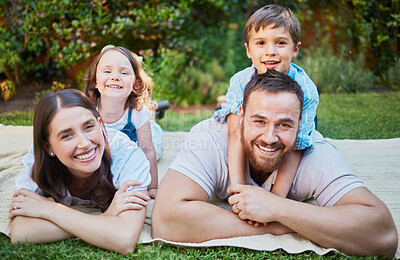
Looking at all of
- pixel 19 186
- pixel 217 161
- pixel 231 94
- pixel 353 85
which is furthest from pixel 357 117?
pixel 19 186

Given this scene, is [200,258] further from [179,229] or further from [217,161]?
[217,161]

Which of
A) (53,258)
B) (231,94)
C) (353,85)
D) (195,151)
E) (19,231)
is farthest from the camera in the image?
(353,85)

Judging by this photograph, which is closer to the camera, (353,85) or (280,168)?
(280,168)

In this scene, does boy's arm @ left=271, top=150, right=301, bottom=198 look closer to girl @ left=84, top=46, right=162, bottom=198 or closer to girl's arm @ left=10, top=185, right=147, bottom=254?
girl's arm @ left=10, top=185, right=147, bottom=254

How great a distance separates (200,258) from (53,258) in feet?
2.78

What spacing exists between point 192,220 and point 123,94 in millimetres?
1478

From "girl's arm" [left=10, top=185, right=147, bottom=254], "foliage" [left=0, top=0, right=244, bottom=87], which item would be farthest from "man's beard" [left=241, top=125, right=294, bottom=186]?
"foliage" [left=0, top=0, right=244, bottom=87]

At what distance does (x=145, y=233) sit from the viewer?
8.49ft

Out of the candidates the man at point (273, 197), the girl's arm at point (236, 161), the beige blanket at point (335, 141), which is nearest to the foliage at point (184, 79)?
the beige blanket at point (335, 141)

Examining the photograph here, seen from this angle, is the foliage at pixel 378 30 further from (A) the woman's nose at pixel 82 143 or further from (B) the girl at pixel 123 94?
(A) the woman's nose at pixel 82 143

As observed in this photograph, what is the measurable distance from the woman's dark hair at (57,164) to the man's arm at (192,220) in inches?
17.9

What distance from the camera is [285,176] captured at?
8.57 feet

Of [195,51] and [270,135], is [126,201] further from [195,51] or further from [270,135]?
[195,51]

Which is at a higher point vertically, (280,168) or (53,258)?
(280,168)
